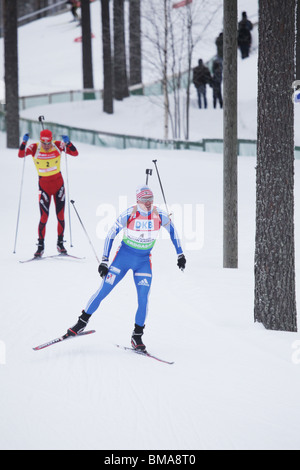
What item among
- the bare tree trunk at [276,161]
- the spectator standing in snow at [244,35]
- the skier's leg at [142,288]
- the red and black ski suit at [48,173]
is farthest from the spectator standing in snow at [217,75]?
the skier's leg at [142,288]

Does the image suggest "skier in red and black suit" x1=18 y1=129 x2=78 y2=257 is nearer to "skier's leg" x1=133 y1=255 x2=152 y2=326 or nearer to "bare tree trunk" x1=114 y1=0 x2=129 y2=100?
"skier's leg" x1=133 y1=255 x2=152 y2=326

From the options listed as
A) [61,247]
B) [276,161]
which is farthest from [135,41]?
[276,161]

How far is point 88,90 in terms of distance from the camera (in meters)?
36.6

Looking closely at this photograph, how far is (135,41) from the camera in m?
34.7

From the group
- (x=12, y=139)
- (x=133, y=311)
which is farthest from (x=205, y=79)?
(x=133, y=311)

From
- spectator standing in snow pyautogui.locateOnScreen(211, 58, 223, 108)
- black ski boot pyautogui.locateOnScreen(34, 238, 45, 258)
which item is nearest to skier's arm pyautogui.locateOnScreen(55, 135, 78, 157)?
black ski boot pyautogui.locateOnScreen(34, 238, 45, 258)

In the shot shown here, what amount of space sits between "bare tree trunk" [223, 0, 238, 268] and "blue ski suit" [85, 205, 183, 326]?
4.02 m

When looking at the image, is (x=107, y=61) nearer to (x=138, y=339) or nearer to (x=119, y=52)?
(x=119, y=52)

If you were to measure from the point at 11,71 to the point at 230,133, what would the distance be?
1556 cm

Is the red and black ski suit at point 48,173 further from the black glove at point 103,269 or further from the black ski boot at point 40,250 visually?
the black glove at point 103,269

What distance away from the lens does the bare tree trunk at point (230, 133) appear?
37.1 feet

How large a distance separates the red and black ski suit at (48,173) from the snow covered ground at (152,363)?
85 cm

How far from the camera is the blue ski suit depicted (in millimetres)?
7961
